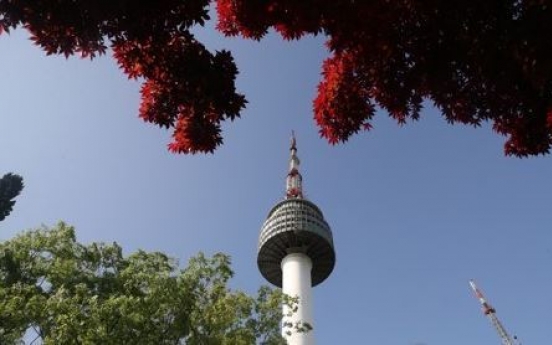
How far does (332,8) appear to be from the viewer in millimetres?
6227

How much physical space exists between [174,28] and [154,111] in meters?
1.21

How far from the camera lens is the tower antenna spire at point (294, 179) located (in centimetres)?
7825

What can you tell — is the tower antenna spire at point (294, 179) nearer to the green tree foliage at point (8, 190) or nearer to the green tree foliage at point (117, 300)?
the green tree foliage at point (8, 190)

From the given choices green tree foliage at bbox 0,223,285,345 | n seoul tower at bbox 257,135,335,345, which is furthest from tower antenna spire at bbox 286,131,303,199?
green tree foliage at bbox 0,223,285,345

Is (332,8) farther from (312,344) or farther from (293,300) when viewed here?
(312,344)

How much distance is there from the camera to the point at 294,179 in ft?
269

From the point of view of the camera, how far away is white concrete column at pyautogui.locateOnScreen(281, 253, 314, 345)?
6038 cm

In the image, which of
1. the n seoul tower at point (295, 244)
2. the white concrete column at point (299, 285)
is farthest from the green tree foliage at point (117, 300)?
the n seoul tower at point (295, 244)

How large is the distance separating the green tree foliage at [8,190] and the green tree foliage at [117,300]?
62.1 feet

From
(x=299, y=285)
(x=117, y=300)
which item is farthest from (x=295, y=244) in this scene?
(x=117, y=300)

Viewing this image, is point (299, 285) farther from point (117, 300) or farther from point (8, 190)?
point (117, 300)

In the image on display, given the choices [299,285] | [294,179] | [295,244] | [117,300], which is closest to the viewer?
[117,300]

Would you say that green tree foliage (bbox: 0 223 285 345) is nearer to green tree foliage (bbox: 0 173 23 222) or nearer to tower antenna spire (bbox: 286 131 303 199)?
green tree foliage (bbox: 0 173 23 222)

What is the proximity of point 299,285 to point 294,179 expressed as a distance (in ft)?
67.3
